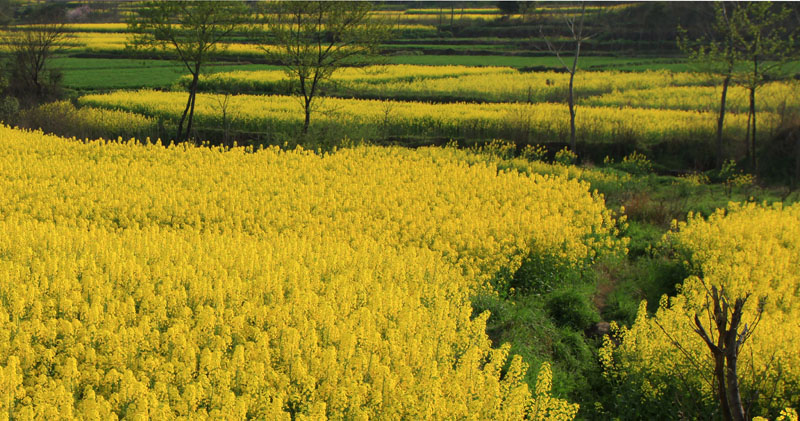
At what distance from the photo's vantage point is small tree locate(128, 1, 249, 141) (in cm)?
2416

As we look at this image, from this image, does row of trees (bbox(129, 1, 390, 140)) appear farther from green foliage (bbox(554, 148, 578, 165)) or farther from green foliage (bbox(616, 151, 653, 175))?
green foliage (bbox(616, 151, 653, 175))

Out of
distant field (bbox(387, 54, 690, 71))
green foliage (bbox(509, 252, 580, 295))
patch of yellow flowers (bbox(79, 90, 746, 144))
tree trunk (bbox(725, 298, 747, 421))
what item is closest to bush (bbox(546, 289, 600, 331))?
green foliage (bbox(509, 252, 580, 295))

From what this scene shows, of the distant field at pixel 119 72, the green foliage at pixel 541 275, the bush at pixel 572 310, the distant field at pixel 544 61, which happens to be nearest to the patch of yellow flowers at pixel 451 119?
the distant field at pixel 119 72

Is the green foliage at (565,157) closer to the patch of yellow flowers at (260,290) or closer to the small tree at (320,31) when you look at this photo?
the patch of yellow flowers at (260,290)

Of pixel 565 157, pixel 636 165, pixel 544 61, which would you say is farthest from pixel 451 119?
pixel 544 61

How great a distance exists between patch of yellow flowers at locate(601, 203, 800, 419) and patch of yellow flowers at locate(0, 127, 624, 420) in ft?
4.91

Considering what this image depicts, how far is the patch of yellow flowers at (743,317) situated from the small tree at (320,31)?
1412 cm

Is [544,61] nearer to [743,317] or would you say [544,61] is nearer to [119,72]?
[119,72]

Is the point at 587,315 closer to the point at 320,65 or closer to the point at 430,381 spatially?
the point at 430,381

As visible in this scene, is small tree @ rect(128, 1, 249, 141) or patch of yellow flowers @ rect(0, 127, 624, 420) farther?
small tree @ rect(128, 1, 249, 141)

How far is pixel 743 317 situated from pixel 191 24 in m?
21.4

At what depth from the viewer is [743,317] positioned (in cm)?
948

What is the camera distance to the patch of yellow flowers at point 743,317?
765 centimetres

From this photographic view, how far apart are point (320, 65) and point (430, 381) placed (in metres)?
19.7
